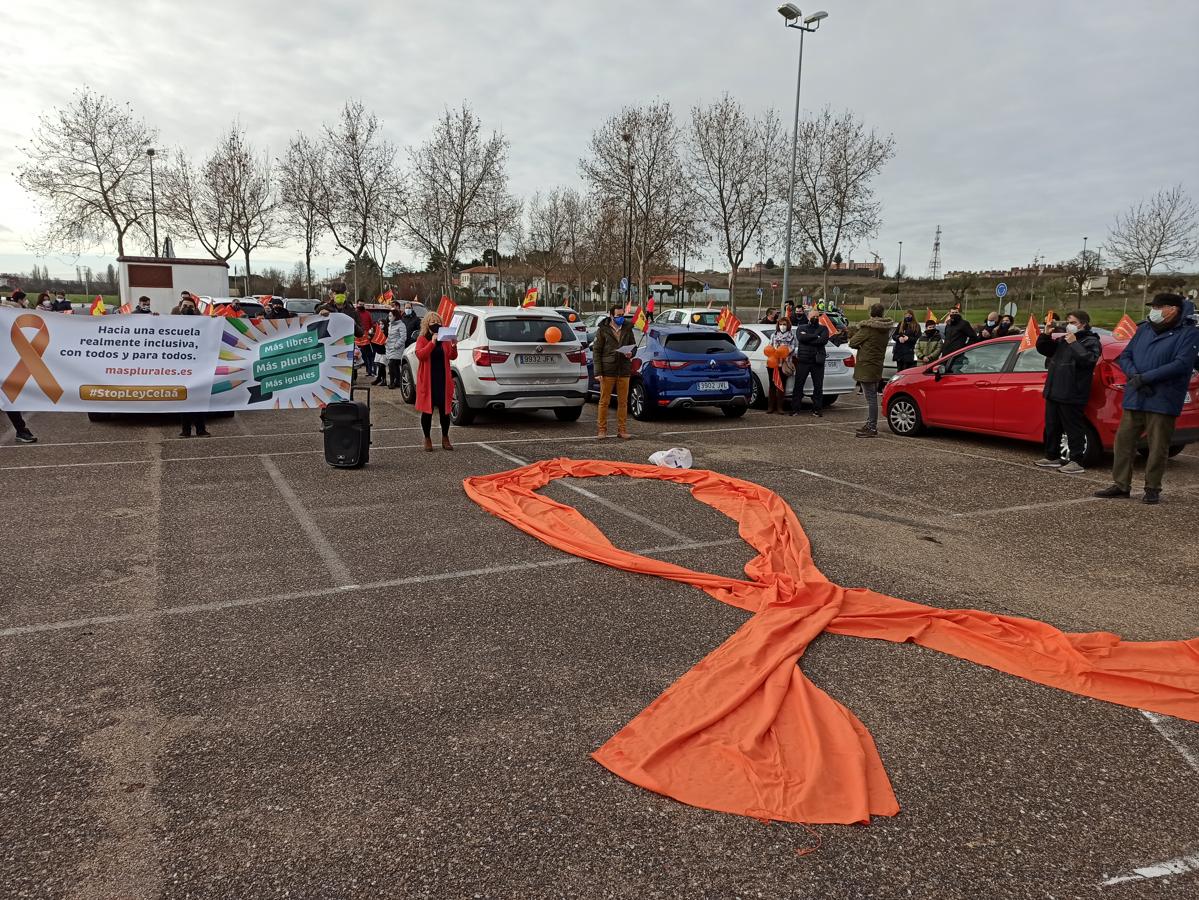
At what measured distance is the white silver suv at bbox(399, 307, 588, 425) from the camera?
11258mm

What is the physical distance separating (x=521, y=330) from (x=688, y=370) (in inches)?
111

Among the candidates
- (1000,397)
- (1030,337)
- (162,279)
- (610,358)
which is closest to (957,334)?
(1000,397)

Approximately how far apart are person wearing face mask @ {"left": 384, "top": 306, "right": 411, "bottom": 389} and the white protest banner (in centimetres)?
637

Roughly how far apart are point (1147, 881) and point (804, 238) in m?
36.5

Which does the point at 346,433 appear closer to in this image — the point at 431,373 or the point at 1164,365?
the point at 431,373

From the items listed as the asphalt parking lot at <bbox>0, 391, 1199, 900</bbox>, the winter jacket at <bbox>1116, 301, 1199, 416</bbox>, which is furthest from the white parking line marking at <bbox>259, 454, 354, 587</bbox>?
the winter jacket at <bbox>1116, 301, 1199, 416</bbox>

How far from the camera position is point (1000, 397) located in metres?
10.4

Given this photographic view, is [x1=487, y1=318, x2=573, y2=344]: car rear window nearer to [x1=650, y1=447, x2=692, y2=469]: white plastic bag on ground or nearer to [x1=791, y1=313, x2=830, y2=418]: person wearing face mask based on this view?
[x1=650, y1=447, x2=692, y2=469]: white plastic bag on ground

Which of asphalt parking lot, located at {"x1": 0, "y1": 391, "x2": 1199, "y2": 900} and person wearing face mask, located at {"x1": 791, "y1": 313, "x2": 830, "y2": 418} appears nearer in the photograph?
asphalt parking lot, located at {"x1": 0, "y1": 391, "x2": 1199, "y2": 900}

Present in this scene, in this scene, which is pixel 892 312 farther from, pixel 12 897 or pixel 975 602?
pixel 12 897

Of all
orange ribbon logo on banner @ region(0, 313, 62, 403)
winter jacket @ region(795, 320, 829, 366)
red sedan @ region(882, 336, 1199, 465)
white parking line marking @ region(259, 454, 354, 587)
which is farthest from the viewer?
winter jacket @ region(795, 320, 829, 366)

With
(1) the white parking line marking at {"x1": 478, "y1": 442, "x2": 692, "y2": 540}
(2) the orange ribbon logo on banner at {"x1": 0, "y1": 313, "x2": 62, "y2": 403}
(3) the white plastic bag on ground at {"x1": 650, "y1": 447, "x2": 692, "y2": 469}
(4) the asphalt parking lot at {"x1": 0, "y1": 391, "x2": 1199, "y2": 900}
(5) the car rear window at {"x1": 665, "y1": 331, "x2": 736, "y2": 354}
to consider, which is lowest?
(4) the asphalt parking lot at {"x1": 0, "y1": 391, "x2": 1199, "y2": 900}

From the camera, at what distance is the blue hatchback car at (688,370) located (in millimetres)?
12609

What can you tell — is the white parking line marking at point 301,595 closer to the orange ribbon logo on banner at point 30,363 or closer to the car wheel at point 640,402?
the orange ribbon logo on banner at point 30,363
